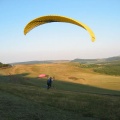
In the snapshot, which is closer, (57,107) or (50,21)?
(50,21)

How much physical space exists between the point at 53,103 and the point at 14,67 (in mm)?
54855

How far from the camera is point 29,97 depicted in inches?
1072

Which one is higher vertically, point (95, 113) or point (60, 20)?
point (60, 20)

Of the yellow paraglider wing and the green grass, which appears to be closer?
the yellow paraglider wing

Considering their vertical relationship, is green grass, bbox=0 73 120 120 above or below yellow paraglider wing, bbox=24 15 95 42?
below

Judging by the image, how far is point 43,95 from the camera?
28.7 metres

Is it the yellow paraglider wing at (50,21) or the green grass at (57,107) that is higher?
the yellow paraglider wing at (50,21)

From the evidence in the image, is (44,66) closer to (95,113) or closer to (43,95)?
(43,95)

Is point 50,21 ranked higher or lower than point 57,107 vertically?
higher

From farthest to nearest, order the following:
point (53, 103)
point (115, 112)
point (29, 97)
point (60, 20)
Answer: point (29, 97), point (53, 103), point (115, 112), point (60, 20)

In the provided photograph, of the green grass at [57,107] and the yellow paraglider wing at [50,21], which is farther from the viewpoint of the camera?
the green grass at [57,107]

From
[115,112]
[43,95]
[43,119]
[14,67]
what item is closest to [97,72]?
[14,67]

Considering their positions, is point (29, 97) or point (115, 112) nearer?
point (115, 112)

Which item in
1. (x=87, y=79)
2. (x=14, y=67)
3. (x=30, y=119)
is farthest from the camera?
(x=14, y=67)
